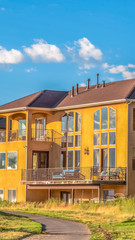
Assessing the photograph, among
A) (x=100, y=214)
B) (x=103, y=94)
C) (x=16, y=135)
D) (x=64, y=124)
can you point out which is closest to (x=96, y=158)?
(x=64, y=124)

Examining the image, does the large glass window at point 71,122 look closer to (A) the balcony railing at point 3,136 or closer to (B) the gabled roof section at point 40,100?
(B) the gabled roof section at point 40,100

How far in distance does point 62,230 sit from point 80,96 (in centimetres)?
2333

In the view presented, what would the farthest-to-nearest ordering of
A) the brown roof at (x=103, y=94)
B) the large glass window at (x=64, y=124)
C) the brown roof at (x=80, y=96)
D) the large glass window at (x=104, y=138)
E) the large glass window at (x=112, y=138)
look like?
1. the large glass window at (x=64, y=124)
2. the brown roof at (x=80, y=96)
3. the large glass window at (x=104, y=138)
4. the brown roof at (x=103, y=94)
5. the large glass window at (x=112, y=138)

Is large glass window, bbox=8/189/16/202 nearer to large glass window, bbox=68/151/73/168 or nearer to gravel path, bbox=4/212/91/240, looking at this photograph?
large glass window, bbox=68/151/73/168

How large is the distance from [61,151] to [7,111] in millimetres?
5900

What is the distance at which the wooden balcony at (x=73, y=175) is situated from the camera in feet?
127

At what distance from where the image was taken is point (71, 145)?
4331 centimetres

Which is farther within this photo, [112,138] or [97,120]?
[97,120]

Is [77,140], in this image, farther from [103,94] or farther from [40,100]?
[40,100]

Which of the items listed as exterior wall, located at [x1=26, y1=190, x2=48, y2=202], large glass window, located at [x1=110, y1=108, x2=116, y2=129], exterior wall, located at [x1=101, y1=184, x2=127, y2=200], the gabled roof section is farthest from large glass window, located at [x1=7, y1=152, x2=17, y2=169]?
large glass window, located at [x1=110, y1=108, x2=116, y2=129]

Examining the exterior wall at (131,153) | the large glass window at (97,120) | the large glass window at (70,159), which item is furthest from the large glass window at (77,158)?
the exterior wall at (131,153)

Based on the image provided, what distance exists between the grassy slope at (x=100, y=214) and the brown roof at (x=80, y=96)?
339 inches

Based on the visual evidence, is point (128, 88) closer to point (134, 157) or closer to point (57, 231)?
point (134, 157)

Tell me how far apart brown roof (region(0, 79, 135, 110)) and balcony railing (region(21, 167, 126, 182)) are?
530cm
